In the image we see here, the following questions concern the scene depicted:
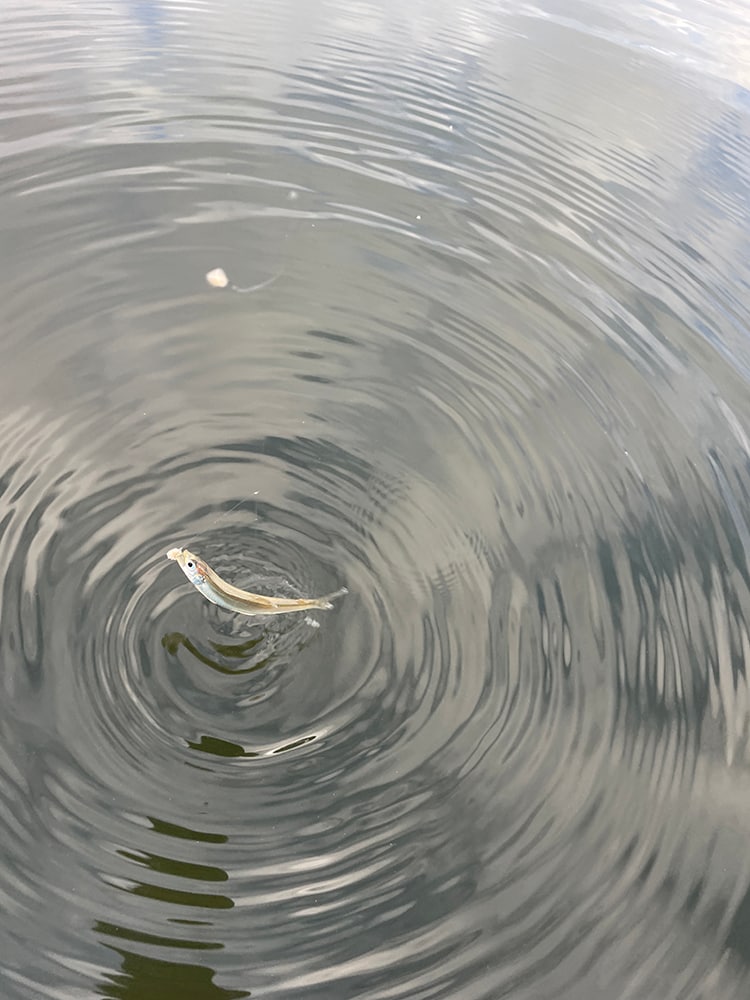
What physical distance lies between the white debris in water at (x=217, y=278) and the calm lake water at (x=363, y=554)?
2.3 inches

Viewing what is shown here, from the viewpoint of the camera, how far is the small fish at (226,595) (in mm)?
2881

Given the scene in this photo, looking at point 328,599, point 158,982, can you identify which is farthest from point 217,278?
point 158,982

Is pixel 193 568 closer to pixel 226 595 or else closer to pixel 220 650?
pixel 226 595

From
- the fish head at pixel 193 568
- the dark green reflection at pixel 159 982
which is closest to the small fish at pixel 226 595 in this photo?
the fish head at pixel 193 568

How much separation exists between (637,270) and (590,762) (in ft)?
12.8

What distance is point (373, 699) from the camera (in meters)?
3.45

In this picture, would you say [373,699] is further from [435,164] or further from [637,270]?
[435,164]

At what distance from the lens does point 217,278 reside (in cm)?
497

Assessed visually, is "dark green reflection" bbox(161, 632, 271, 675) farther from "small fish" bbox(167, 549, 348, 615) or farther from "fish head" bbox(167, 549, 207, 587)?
"fish head" bbox(167, 549, 207, 587)

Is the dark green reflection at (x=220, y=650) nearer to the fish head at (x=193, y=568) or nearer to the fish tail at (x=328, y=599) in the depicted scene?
the fish tail at (x=328, y=599)

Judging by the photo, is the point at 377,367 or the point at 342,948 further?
the point at 377,367

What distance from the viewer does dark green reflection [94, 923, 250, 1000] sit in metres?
2.69

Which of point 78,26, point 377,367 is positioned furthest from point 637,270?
point 78,26

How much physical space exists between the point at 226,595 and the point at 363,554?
3.42 ft
